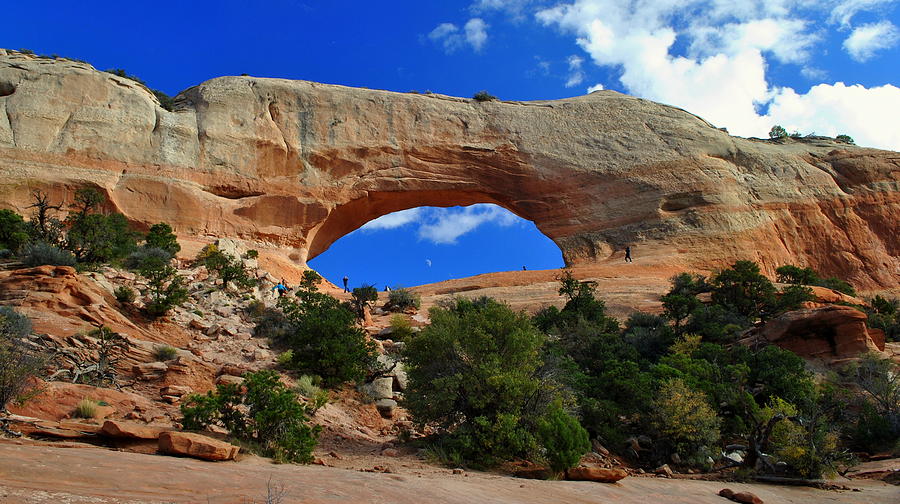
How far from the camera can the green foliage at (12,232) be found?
18.3m

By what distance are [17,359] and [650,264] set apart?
26844 mm

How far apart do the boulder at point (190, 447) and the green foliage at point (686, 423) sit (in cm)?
802

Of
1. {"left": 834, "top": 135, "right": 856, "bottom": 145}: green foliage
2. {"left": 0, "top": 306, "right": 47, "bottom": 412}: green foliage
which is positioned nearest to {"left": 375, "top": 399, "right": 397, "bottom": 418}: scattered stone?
{"left": 0, "top": 306, "right": 47, "bottom": 412}: green foliage

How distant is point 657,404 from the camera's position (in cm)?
1238

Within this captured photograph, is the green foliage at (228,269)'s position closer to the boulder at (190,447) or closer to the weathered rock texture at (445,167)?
the weathered rock texture at (445,167)

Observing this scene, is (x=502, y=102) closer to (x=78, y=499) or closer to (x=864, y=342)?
(x=864, y=342)

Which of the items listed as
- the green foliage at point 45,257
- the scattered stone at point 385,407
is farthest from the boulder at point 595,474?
the green foliage at point 45,257

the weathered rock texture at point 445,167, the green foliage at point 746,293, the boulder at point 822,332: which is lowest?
the boulder at point 822,332

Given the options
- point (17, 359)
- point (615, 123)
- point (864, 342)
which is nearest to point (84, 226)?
point (17, 359)

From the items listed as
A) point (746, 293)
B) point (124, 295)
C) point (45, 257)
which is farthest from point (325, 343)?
point (746, 293)

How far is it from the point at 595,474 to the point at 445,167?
2648cm

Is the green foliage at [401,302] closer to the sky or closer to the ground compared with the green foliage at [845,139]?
closer to the ground

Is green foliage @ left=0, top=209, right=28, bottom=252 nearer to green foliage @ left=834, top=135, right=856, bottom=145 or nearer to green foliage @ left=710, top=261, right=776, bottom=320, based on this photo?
green foliage @ left=710, top=261, right=776, bottom=320

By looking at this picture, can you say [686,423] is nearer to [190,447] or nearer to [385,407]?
[385,407]
